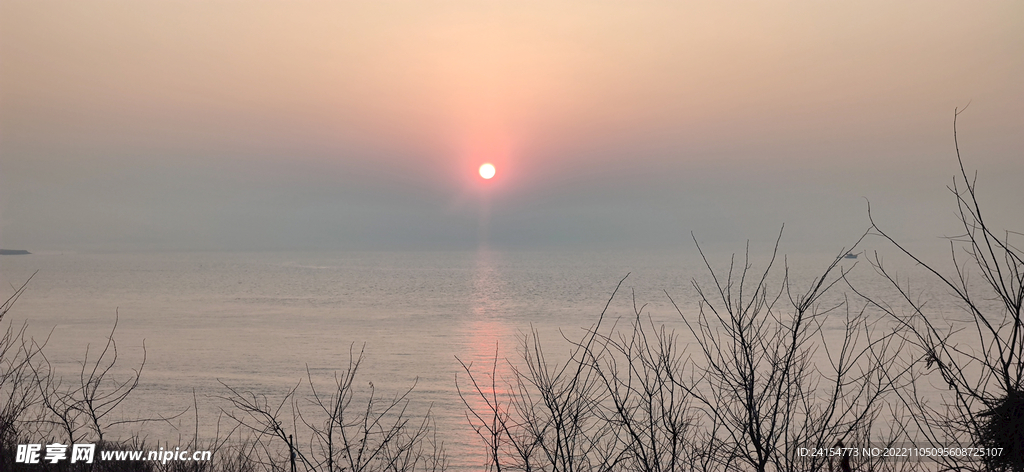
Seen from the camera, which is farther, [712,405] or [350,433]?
[350,433]

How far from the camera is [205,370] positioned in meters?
50.0

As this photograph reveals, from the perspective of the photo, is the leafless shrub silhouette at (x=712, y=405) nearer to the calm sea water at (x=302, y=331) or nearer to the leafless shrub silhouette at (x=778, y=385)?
the leafless shrub silhouette at (x=778, y=385)

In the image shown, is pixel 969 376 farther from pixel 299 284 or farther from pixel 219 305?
pixel 299 284

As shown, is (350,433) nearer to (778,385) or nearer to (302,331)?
(778,385)

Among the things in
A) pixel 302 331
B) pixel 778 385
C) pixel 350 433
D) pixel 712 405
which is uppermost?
pixel 778 385

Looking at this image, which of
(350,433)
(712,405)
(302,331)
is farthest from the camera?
(302,331)

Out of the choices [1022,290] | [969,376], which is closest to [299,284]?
[969,376]

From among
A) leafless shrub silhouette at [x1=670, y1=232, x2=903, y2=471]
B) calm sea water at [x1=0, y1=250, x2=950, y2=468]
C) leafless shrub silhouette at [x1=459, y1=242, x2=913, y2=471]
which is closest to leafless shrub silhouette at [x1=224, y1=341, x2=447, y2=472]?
calm sea water at [x1=0, y1=250, x2=950, y2=468]

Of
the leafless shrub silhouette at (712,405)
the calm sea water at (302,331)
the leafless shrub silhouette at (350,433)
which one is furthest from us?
the calm sea water at (302,331)

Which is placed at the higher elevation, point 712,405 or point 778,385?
point 778,385

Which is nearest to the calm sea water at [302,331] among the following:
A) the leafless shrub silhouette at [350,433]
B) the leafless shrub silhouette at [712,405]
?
the leafless shrub silhouette at [350,433]

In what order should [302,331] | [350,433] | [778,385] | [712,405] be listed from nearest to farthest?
[778,385]
[712,405]
[350,433]
[302,331]

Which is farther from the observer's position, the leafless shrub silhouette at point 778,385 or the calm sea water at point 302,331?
the calm sea water at point 302,331

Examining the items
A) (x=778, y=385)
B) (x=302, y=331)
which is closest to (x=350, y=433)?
(x=778, y=385)
